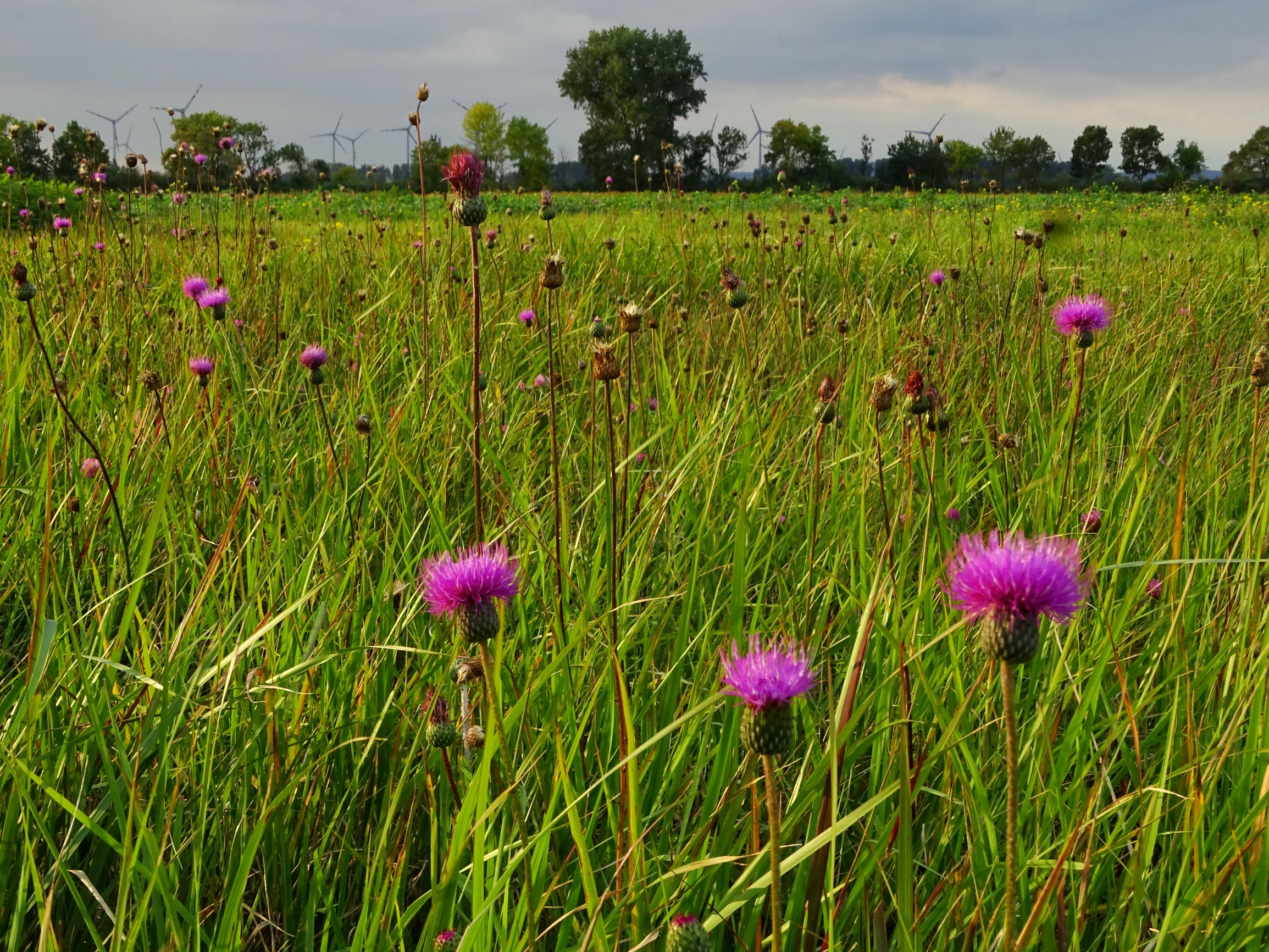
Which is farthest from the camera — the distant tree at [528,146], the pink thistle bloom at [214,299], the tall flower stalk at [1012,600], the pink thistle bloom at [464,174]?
the distant tree at [528,146]

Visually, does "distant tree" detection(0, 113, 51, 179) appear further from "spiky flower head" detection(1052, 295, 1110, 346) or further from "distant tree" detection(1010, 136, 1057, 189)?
"distant tree" detection(1010, 136, 1057, 189)

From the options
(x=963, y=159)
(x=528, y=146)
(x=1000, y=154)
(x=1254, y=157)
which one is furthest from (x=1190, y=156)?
(x=963, y=159)

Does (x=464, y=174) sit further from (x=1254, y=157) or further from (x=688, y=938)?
(x=1254, y=157)

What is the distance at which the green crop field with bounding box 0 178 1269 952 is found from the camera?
72cm

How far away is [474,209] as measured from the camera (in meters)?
A: 1.09

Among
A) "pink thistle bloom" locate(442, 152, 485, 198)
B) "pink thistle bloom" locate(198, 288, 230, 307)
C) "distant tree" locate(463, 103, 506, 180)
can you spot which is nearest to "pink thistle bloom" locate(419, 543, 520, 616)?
"pink thistle bloom" locate(442, 152, 485, 198)

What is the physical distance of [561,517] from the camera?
1058mm

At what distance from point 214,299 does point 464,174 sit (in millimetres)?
1053

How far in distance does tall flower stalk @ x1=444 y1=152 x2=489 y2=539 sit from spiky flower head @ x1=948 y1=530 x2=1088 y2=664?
61 cm

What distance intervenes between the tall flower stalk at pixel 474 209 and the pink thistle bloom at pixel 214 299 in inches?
38.2

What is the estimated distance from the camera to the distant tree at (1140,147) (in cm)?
6900

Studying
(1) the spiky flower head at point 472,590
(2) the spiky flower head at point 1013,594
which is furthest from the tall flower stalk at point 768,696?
(1) the spiky flower head at point 472,590

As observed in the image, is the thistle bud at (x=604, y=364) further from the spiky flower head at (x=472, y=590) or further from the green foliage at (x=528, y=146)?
the green foliage at (x=528, y=146)

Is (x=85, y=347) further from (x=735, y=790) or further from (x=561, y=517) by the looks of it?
(x=735, y=790)
